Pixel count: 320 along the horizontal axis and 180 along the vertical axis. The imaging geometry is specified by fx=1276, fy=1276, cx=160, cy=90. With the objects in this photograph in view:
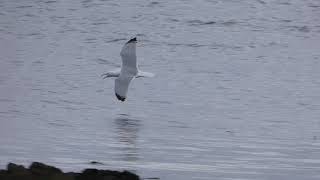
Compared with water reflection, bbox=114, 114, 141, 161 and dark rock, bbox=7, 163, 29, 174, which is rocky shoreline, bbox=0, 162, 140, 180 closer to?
dark rock, bbox=7, 163, 29, 174

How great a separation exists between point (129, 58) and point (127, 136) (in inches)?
147

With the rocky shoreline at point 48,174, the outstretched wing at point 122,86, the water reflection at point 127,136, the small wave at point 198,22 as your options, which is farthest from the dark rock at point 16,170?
the small wave at point 198,22

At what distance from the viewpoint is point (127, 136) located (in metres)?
15.1

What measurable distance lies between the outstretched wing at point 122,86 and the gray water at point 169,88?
0.69ft

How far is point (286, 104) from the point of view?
18.7 meters

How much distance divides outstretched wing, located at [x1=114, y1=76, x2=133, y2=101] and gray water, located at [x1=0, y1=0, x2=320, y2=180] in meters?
0.21

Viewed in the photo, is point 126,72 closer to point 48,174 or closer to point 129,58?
point 129,58

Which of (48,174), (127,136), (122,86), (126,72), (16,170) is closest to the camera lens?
(48,174)

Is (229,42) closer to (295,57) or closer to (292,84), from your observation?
(295,57)

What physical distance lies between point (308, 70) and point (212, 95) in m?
3.94

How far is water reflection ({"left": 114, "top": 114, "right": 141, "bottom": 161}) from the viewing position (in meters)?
13.3

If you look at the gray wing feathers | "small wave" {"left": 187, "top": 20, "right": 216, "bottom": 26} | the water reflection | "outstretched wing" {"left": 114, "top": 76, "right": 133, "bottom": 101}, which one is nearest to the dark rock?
the water reflection

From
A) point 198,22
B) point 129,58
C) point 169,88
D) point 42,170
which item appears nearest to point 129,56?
point 129,58

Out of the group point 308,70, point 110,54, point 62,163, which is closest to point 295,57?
point 308,70
